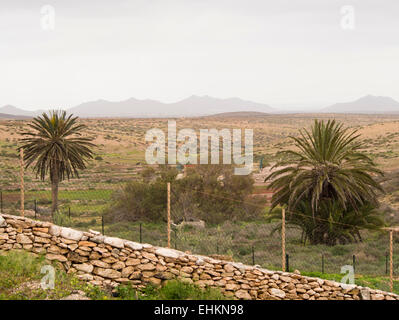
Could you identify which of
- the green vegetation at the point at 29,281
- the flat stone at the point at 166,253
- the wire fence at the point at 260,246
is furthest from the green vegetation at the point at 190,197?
the green vegetation at the point at 29,281

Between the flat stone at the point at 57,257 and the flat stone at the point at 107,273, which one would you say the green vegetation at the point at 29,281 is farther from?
the flat stone at the point at 107,273

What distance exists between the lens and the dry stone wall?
9.92 m

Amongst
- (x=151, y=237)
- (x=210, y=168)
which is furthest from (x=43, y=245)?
(x=210, y=168)

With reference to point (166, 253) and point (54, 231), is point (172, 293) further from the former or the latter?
point (54, 231)

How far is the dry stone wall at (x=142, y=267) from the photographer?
9.92 m

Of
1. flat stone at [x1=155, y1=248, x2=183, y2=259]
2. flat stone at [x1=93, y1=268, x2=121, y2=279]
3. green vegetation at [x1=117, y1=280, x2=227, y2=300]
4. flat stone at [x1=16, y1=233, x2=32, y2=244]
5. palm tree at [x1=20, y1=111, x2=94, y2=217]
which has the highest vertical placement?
palm tree at [x1=20, y1=111, x2=94, y2=217]

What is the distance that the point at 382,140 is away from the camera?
255ft

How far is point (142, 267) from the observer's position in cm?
1001

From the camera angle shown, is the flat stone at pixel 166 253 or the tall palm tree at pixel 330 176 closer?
the flat stone at pixel 166 253

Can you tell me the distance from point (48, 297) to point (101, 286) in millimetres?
1341

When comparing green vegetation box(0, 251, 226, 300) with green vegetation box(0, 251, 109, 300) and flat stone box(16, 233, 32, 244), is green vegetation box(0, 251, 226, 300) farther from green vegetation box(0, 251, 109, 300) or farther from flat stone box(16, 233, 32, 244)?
flat stone box(16, 233, 32, 244)

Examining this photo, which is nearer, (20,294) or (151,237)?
(20,294)

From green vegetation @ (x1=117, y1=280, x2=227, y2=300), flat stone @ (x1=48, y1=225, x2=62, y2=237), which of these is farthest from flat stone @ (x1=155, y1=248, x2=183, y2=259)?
flat stone @ (x1=48, y1=225, x2=62, y2=237)
